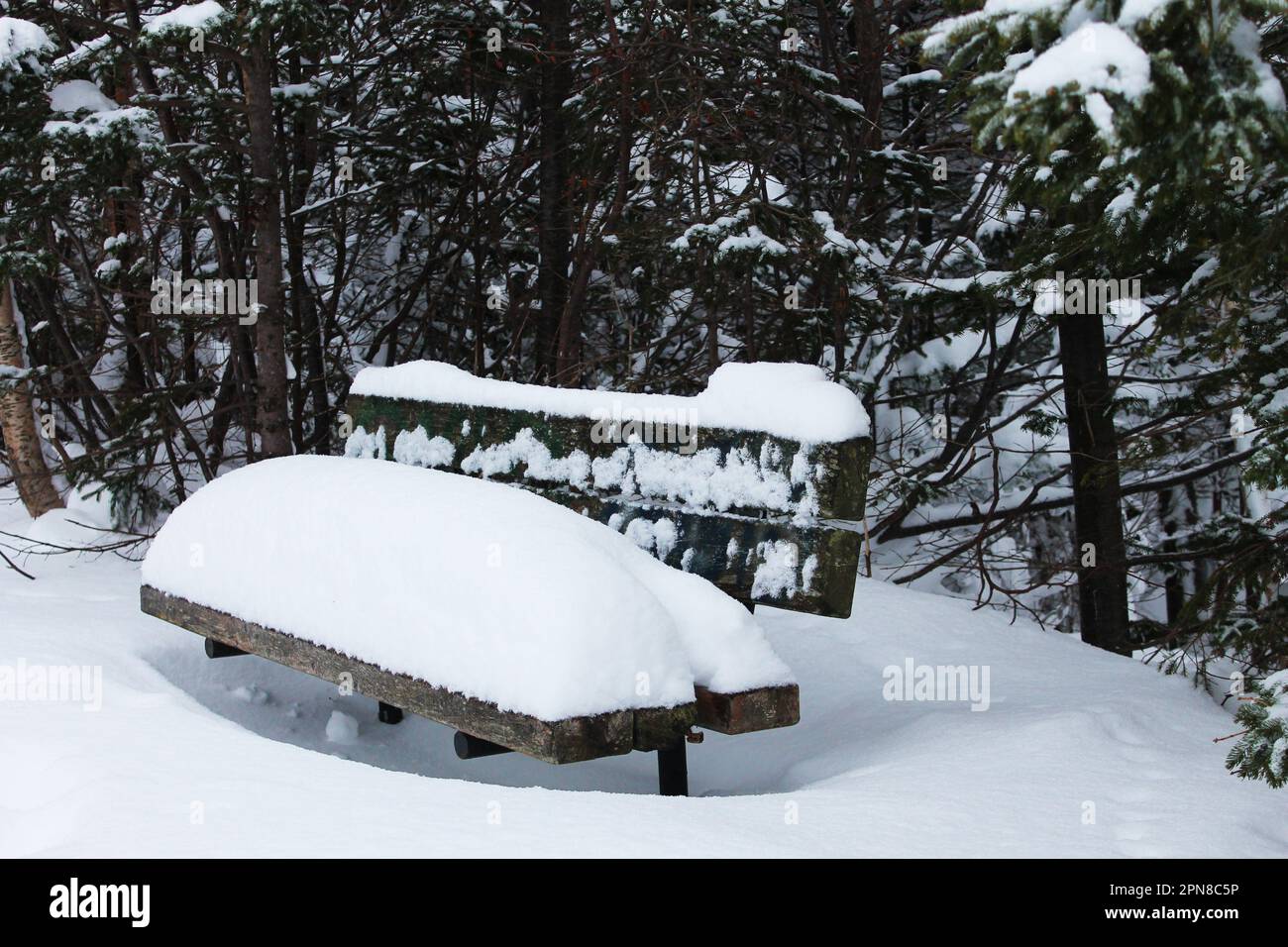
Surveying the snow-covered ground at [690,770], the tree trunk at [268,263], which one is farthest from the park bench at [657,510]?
the tree trunk at [268,263]

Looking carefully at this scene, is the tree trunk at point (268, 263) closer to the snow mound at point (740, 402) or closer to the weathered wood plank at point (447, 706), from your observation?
the snow mound at point (740, 402)

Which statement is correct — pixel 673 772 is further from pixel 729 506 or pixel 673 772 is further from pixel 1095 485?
pixel 1095 485

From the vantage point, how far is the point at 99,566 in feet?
21.7

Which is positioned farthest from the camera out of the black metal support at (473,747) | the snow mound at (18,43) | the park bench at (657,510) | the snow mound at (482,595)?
the snow mound at (18,43)

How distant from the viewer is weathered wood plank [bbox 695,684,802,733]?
3.42 metres

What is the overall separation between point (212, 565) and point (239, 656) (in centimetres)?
66

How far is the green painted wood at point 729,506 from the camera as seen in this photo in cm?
376

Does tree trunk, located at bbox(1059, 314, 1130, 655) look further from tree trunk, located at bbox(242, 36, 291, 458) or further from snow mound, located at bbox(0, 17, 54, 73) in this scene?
snow mound, located at bbox(0, 17, 54, 73)

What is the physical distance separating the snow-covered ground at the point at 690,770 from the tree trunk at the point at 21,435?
227 cm

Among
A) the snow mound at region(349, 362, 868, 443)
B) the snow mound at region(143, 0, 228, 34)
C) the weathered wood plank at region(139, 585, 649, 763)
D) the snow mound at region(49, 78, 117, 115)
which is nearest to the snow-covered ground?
the weathered wood plank at region(139, 585, 649, 763)

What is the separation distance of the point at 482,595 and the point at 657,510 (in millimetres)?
908

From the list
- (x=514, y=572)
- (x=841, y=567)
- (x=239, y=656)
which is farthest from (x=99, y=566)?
(x=841, y=567)

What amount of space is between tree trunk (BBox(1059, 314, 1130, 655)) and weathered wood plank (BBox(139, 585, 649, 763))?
12.4ft
